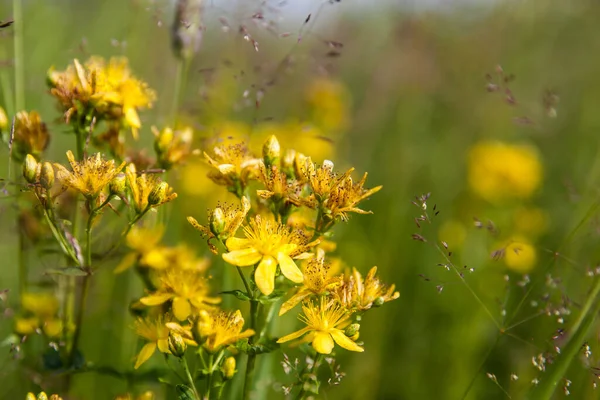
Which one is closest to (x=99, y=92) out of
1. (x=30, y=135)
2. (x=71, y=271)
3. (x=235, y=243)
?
(x=30, y=135)

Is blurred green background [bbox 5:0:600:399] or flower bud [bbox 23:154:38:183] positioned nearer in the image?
flower bud [bbox 23:154:38:183]

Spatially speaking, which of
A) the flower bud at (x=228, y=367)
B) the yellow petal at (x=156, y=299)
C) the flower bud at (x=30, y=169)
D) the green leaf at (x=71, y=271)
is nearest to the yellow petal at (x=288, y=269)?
the flower bud at (x=228, y=367)

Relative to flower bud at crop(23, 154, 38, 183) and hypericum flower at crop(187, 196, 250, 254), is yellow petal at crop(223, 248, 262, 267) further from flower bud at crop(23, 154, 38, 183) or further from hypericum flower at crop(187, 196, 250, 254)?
flower bud at crop(23, 154, 38, 183)

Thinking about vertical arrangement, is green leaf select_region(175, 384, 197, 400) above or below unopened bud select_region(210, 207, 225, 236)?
below

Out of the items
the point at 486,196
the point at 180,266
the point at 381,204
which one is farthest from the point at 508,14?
the point at 180,266

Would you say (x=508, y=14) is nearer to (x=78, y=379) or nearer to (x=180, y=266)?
(x=180, y=266)

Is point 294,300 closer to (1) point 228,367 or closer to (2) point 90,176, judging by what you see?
(1) point 228,367

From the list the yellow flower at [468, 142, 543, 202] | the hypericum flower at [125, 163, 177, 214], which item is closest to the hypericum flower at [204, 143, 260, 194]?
the hypericum flower at [125, 163, 177, 214]
